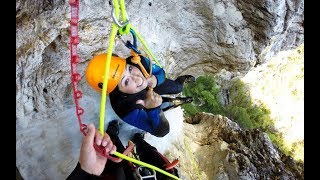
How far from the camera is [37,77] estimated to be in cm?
267

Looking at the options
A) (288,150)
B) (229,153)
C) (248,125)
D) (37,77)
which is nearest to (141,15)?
(37,77)

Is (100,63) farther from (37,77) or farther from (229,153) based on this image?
(229,153)

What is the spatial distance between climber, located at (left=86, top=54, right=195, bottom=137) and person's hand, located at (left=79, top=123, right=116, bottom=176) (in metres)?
0.55

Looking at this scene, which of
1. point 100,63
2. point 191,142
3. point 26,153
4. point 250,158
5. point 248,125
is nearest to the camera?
point 100,63

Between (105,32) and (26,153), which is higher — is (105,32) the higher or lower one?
the higher one

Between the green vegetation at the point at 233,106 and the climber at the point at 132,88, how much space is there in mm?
4946

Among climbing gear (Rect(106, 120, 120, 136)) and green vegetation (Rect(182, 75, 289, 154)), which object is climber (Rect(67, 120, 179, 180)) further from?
green vegetation (Rect(182, 75, 289, 154))

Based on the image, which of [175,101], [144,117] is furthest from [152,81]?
[175,101]

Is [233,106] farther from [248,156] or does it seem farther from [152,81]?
[152,81]

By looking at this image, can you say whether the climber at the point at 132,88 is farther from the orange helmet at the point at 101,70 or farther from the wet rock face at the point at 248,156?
the wet rock face at the point at 248,156

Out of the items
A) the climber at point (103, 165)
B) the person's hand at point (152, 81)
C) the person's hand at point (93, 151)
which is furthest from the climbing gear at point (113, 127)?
the person's hand at point (93, 151)

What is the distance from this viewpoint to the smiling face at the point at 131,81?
2.37m
